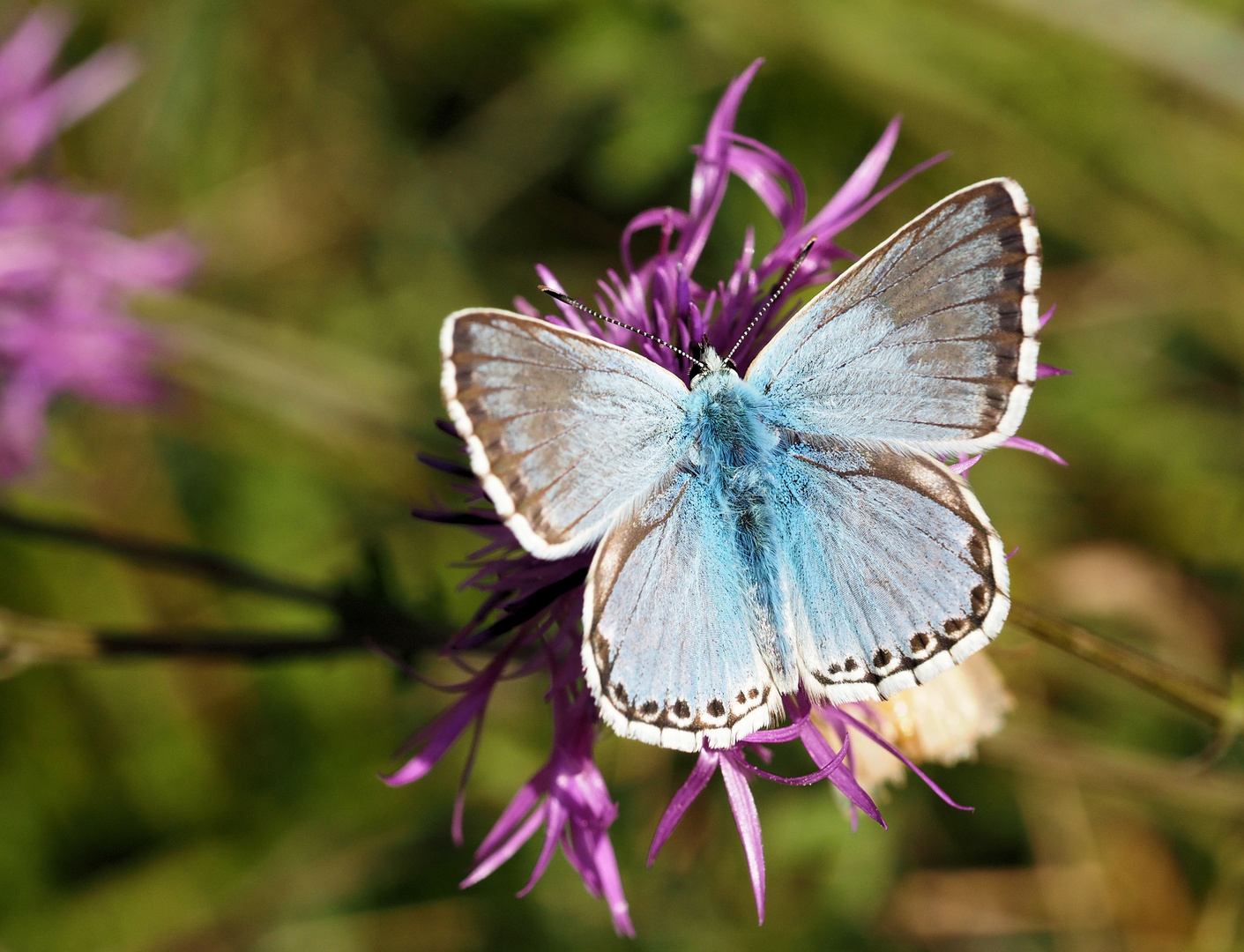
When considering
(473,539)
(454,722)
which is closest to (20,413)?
(473,539)

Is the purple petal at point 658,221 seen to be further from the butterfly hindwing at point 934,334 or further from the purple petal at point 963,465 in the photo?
the purple petal at point 963,465

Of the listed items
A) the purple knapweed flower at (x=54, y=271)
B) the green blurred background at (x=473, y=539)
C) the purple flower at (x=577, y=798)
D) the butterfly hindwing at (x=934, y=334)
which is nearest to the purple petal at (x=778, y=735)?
the purple flower at (x=577, y=798)

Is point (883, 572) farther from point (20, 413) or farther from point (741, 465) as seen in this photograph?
point (20, 413)

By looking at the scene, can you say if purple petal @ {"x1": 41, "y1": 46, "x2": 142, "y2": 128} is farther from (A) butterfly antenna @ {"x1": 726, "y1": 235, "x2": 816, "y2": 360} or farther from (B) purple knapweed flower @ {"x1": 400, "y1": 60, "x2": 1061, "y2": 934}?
(A) butterfly antenna @ {"x1": 726, "y1": 235, "x2": 816, "y2": 360}

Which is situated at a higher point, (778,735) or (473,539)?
(778,735)

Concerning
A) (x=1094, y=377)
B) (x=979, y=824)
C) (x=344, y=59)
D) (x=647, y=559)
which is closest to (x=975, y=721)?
(x=647, y=559)

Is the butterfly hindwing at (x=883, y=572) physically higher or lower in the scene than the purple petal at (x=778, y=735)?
higher
